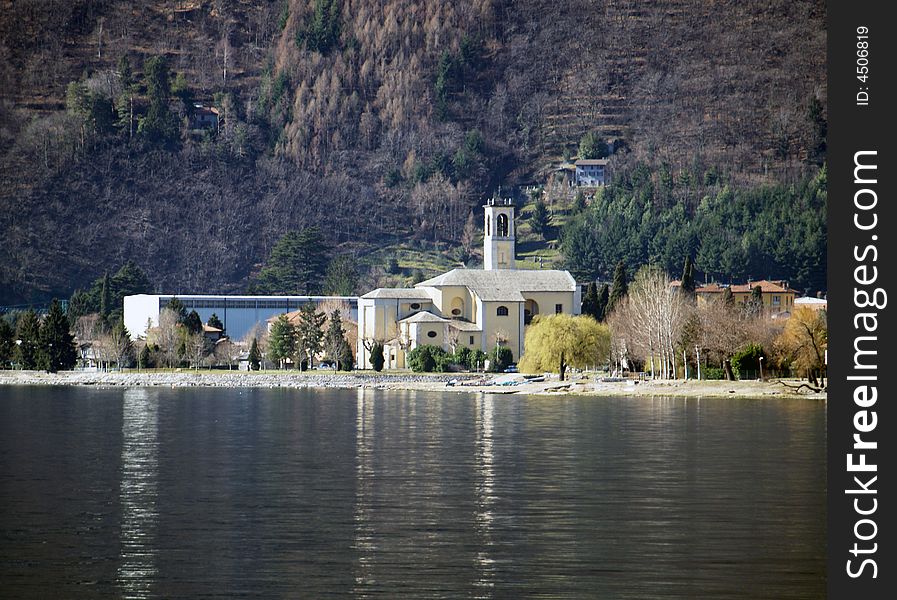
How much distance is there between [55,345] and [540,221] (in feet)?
247

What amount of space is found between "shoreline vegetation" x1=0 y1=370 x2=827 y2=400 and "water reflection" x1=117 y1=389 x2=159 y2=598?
20.2 metres

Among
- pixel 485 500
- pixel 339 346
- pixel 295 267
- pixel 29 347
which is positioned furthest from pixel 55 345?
pixel 485 500

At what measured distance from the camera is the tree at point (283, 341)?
268 ft

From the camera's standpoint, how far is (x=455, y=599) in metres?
21.0

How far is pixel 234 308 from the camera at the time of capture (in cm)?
10262

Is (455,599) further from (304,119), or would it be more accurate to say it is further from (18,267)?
(304,119)

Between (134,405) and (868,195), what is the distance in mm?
46413

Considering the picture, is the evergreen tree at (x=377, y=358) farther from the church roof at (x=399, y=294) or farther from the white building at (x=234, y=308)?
the white building at (x=234, y=308)

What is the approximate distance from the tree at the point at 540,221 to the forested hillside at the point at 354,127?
194 inches

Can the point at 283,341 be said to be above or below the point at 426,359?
above

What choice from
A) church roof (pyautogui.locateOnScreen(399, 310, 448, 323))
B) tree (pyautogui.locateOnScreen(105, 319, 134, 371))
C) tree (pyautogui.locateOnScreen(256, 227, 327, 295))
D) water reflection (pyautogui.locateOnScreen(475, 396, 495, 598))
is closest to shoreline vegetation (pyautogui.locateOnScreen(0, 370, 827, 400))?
tree (pyautogui.locateOnScreen(105, 319, 134, 371))

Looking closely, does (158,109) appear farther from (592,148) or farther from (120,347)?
(120,347)

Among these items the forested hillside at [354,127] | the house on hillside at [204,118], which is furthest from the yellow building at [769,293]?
the house on hillside at [204,118]

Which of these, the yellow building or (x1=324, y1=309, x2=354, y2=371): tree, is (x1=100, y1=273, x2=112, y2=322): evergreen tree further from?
the yellow building
